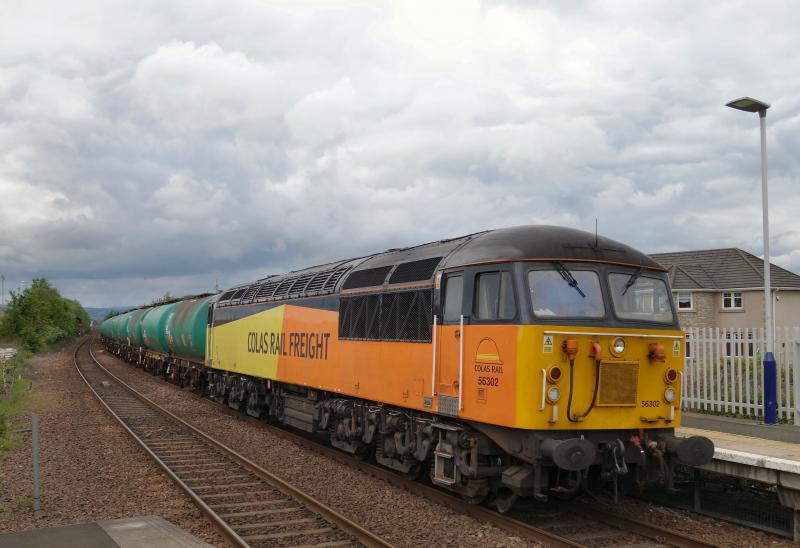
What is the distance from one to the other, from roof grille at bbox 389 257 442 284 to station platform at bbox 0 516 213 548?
4552mm

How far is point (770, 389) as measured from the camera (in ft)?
40.7

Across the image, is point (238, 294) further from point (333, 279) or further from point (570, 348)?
point (570, 348)

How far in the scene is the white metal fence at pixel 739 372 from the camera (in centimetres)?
1240

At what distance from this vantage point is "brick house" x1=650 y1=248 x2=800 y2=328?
39.3 m

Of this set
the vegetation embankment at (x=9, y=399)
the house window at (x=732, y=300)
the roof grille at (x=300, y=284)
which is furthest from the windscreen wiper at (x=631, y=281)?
the house window at (x=732, y=300)

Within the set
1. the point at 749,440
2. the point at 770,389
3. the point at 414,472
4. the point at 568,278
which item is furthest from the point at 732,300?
the point at 568,278

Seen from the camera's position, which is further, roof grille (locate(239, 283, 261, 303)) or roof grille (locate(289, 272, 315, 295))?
roof grille (locate(239, 283, 261, 303))

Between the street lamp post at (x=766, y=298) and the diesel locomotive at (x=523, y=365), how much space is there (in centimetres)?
467

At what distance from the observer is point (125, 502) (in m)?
9.62

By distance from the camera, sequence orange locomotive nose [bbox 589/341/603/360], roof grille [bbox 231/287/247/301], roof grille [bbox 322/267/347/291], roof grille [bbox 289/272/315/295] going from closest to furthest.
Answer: orange locomotive nose [bbox 589/341/603/360] < roof grille [bbox 322/267/347/291] < roof grille [bbox 289/272/315/295] < roof grille [bbox 231/287/247/301]

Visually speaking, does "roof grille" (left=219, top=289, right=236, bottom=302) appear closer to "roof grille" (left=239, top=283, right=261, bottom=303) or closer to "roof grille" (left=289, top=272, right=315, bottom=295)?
"roof grille" (left=239, top=283, right=261, bottom=303)

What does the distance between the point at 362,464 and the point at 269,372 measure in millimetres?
5356

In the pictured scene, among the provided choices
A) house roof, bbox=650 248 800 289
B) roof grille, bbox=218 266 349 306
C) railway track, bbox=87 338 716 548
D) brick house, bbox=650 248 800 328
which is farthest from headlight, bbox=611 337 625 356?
house roof, bbox=650 248 800 289

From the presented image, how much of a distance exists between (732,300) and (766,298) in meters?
29.0
